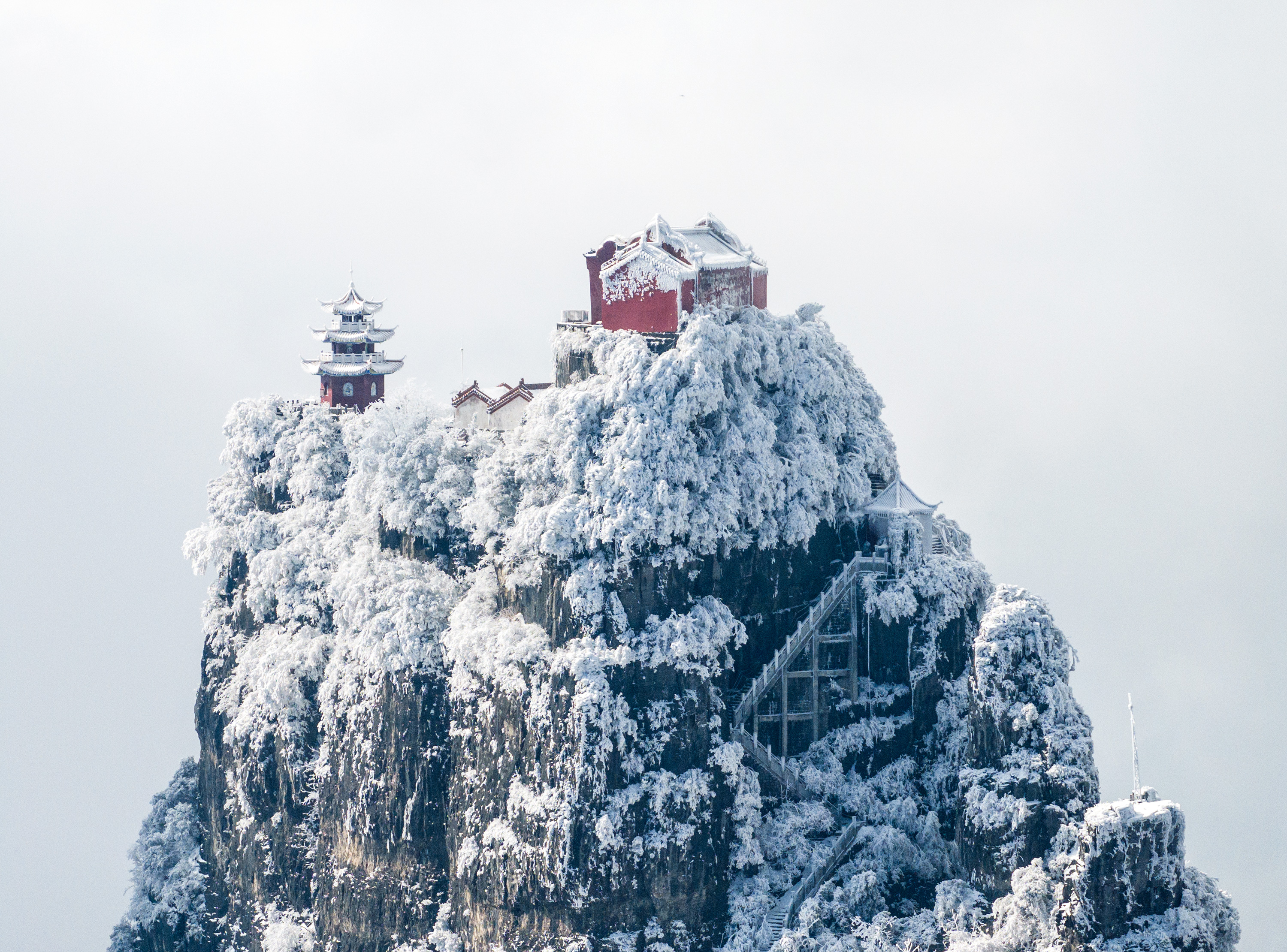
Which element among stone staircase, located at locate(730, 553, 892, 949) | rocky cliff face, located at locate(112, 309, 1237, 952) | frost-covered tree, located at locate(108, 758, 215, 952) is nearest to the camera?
rocky cliff face, located at locate(112, 309, 1237, 952)

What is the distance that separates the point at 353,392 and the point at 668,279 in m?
21.0

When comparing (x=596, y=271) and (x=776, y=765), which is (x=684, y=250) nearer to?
(x=596, y=271)

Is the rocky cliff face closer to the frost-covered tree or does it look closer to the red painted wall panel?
the red painted wall panel

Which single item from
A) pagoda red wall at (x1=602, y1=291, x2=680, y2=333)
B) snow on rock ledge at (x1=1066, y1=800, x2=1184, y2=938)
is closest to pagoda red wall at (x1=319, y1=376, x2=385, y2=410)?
pagoda red wall at (x1=602, y1=291, x2=680, y2=333)

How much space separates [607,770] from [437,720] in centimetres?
895

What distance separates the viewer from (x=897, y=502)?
77.8 metres

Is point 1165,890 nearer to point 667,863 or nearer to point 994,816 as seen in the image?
point 994,816

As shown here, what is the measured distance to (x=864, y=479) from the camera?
257 ft

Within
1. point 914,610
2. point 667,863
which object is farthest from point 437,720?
point 914,610

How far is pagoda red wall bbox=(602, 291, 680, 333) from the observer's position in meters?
75.4

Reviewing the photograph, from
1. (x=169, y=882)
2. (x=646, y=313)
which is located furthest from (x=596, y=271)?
(x=169, y=882)

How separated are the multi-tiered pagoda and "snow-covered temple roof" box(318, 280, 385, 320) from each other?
0.06 ft

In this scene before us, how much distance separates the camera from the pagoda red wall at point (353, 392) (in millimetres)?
90750

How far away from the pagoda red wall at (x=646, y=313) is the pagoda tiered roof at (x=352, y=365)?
16.8 metres
